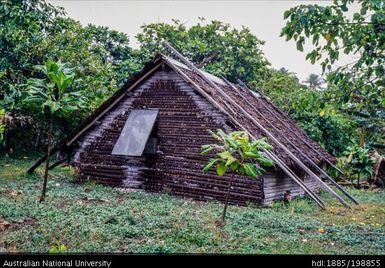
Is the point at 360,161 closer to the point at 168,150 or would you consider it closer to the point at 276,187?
the point at 276,187

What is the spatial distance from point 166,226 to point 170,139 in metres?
5.94

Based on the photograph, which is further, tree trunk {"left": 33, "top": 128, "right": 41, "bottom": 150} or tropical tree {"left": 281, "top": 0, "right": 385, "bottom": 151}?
tree trunk {"left": 33, "top": 128, "right": 41, "bottom": 150}

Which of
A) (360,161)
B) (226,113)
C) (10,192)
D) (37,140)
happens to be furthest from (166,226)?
(37,140)

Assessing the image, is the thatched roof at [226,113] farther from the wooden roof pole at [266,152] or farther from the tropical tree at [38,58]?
the tropical tree at [38,58]

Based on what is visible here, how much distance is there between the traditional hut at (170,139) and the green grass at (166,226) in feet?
2.95

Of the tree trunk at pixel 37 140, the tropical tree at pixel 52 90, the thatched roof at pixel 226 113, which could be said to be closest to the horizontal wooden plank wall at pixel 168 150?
the thatched roof at pixel 226 113

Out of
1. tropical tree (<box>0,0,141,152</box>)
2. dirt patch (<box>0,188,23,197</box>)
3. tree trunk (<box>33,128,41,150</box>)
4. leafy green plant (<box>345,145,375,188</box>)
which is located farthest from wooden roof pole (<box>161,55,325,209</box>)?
tree trunk (<box>33,128,41,150</box>)

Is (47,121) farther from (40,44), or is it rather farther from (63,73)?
(63,73)

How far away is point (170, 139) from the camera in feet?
45.7

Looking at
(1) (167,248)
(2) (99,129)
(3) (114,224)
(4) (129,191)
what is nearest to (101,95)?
(2) (99,129)

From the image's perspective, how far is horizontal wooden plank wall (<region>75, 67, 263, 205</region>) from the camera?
13.0 meters

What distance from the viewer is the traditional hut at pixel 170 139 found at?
12859 millimetres

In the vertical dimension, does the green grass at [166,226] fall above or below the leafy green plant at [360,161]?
Result: below

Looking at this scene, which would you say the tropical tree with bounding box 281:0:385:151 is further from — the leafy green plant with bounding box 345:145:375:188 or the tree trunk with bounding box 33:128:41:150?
the tree trunk with bounding box 33:128:41:150
